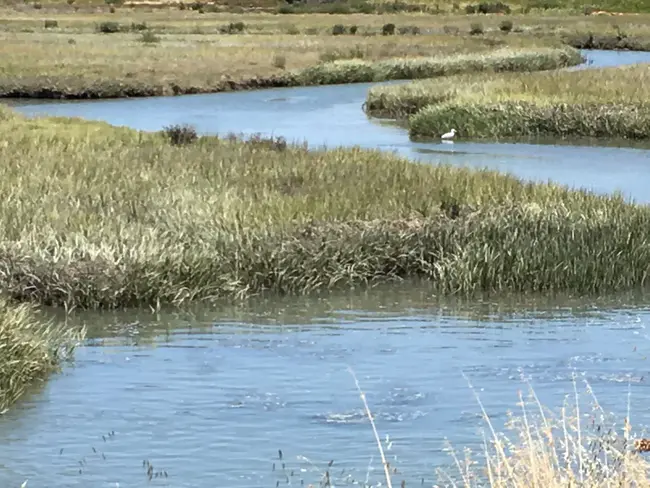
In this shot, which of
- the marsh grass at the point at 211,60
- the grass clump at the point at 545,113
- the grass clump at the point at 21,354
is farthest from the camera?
the marsh grass at the point at 211,60

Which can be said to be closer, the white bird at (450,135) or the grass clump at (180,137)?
the grass clump at (180,137)

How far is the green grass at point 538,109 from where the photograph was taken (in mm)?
30406

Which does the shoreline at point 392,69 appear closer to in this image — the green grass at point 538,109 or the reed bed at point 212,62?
the reed bed at point 212,62

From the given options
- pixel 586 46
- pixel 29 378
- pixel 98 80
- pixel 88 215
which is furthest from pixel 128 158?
pixel 586 46

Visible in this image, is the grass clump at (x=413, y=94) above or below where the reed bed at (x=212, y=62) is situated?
above

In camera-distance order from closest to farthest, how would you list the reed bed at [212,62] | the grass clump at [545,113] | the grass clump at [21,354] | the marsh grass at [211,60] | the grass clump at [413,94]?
the grass clump at [21,354]
the grass clump at [545,113]
the grass clump at [413,94]
the reed bed at [212,62]
the marsh grass at [211,60]

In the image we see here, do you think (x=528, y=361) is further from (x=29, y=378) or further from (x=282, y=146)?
(x=282, y=146)

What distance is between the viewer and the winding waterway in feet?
28.5

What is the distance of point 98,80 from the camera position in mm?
41500

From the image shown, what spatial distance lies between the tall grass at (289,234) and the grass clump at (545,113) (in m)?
12.8

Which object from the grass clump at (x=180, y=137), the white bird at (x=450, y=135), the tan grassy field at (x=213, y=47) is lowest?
the tan grassy field at (x=213, y=47)

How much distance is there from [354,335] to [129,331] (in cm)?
230

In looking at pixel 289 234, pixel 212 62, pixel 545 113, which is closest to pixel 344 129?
pixel 545 113

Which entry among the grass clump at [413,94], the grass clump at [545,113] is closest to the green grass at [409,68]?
the grass clump at [413,94]
